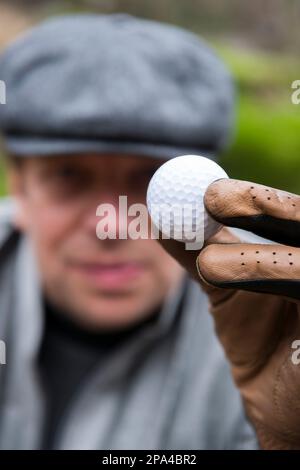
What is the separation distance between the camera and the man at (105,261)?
Result: 1.62 meters

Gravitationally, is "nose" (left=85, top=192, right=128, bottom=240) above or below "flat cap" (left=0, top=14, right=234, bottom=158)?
below

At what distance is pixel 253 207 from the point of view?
924mm

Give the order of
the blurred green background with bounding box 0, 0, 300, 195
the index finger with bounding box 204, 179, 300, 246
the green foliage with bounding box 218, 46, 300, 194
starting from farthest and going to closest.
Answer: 1. the blurred green background with bounding box 0, 0, 300, 195
2. the green foliage with bounding box 218, 46, 300, 194
3. the index finger with bounding box 204, 179, 300, 246

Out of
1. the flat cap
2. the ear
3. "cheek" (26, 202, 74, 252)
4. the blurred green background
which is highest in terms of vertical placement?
the blurred green background

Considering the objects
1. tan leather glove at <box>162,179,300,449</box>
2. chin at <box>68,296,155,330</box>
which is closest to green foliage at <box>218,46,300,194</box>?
chin at <box>68,296,155,330</box>

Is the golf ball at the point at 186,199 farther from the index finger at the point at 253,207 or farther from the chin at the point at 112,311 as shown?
the chin at the point at 112,311

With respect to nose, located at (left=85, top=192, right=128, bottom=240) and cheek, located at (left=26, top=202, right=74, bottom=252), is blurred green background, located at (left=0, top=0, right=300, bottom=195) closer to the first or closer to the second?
cheek, located at (left=26, top=202, right=74, bottom=252)

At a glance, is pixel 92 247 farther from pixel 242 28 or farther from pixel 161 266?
pixel 242 28

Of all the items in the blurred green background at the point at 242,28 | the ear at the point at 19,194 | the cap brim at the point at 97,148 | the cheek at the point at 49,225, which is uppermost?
the blurred green background at the point at 242,28

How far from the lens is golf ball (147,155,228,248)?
97 cm

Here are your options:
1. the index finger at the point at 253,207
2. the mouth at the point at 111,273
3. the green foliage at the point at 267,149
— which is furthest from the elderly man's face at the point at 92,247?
the green foliage at the point at 267,149

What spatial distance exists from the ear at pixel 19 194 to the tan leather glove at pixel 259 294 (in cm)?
87

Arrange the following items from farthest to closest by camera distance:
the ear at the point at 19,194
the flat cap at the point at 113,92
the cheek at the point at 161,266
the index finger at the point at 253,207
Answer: the ear at the point at 19,194
the cheek at the point at 161,266
the flat cap at the point at 113,92
the index finger at the point at 253,207

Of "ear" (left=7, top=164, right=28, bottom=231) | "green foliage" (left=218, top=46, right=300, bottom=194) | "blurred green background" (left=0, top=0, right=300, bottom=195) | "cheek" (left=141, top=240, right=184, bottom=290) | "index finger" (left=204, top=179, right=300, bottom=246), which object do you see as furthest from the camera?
"blurred green background" (left=0, top=0, right=300, bottom=195)
